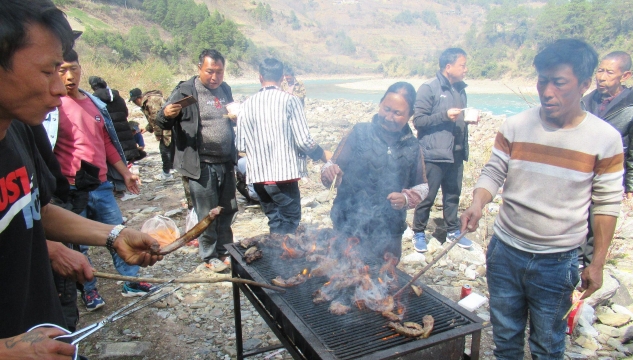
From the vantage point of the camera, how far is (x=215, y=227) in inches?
183

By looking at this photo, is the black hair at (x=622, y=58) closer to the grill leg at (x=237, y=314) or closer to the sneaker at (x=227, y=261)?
the grill leg at (x=237, y=314)

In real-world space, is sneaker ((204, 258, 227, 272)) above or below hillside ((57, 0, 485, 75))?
below

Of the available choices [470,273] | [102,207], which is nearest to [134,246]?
[102,207]

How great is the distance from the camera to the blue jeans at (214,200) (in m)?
4.33

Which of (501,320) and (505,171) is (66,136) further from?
(501,320)

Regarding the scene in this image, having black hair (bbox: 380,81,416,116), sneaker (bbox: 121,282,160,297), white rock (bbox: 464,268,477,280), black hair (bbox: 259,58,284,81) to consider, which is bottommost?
white rock (bbox: 464,268,477,280)

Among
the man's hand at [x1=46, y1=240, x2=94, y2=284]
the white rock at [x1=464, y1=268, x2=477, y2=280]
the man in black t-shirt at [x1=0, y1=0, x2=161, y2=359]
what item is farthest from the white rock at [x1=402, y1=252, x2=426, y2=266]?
the man in black t-shirt at [x1=0, y1=0, x2=161, y2=359]

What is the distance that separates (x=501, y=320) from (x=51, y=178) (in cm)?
277

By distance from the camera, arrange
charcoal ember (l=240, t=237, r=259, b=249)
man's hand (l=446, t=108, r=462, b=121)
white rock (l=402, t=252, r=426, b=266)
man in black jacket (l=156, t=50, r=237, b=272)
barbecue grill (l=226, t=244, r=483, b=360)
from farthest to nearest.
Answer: white rock (l=402, t=252, r=426, b=266) < man's hand (l=446, t=108, r=462, b=121) < man in black jacket (l=156, t=50, r=237, b=272) < charcoal ember (l=240, t=237, r=259, b=249) < barbecue grill (l=226, t=244, r=483, b=360)

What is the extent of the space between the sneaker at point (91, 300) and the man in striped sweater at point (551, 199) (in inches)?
135

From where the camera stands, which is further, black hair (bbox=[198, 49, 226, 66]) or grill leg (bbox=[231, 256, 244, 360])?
black hair (bbox=[198, 49, 226, 66])

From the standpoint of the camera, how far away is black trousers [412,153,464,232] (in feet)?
16.4

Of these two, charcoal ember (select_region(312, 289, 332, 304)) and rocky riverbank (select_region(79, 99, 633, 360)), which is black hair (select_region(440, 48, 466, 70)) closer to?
rocky riverbank (select_region(79, 99, 633, 360))

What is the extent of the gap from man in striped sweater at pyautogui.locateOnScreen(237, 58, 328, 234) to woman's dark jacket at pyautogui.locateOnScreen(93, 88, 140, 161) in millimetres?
2314
